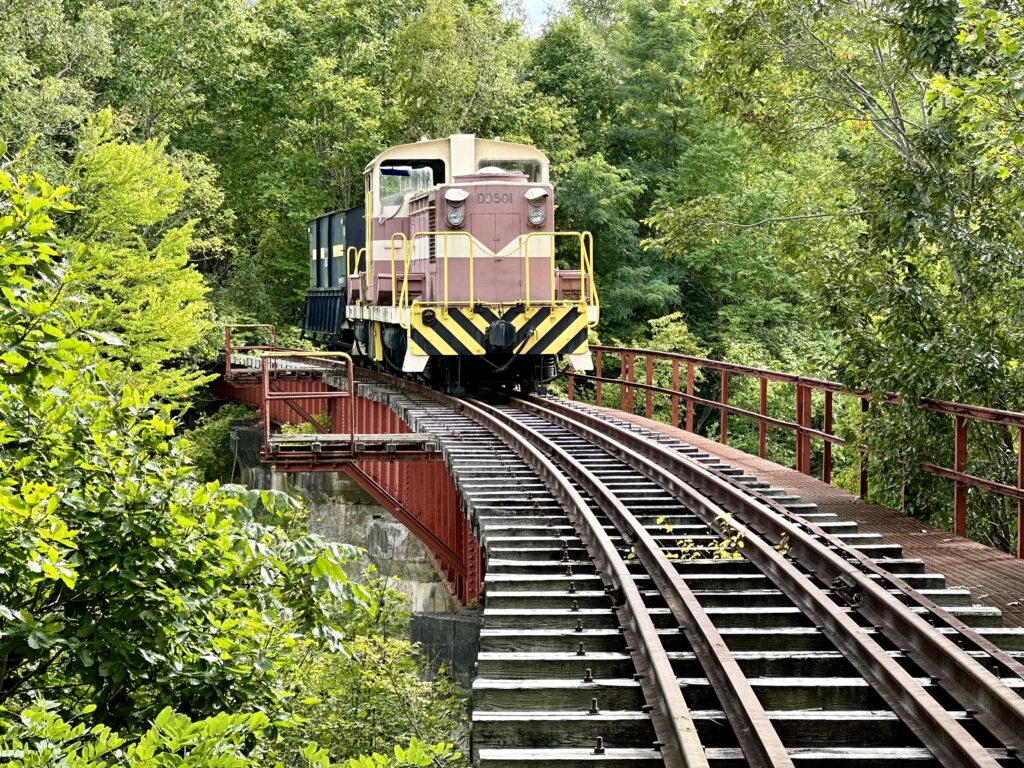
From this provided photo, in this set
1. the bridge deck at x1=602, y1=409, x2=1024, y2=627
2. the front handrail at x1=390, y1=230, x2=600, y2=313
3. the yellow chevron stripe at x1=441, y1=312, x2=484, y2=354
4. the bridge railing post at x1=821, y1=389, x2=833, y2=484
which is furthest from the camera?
the yellow chevron stripe at x1=441, y1=312, x2=484, y2=354


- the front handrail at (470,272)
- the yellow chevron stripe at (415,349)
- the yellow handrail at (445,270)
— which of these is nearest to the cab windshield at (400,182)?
the front handrail at (470,272)

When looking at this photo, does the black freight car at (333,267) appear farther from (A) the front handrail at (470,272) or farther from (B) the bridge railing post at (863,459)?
(B) the bridge railing post at (863,459)

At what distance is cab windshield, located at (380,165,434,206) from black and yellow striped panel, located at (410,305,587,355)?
3.15 m

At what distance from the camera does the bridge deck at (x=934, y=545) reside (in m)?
8.13

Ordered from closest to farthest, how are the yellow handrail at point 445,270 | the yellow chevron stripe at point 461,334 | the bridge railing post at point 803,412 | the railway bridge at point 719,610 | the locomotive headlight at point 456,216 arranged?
the railway bridge at point 719,610 < the bridge railing post at point 803,412 < the yellow handrail at point 445,270 < the yellow chevron stripe at point 461,334 < the locomotive headlight at point 456,216

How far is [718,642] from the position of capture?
645 cm

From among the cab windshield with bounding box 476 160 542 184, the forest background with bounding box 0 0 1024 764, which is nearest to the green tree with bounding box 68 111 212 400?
the forest background with bounding box 0 0 1024 764

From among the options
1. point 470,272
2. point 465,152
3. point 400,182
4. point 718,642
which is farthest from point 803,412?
point 400,182

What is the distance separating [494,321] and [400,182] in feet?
12.3

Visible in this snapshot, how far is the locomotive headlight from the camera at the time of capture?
17.4m

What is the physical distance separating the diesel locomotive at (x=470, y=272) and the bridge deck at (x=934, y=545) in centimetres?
437

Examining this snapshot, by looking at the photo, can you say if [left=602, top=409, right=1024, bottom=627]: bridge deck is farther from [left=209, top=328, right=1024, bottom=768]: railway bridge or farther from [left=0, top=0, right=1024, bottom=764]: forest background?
[left=0, top=0, right=1024, bottom=764]: forest background

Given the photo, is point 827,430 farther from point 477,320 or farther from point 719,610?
point 477,320

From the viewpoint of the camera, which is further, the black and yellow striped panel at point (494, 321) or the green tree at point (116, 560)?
the black and yellow striped panel at point (494, 321)
